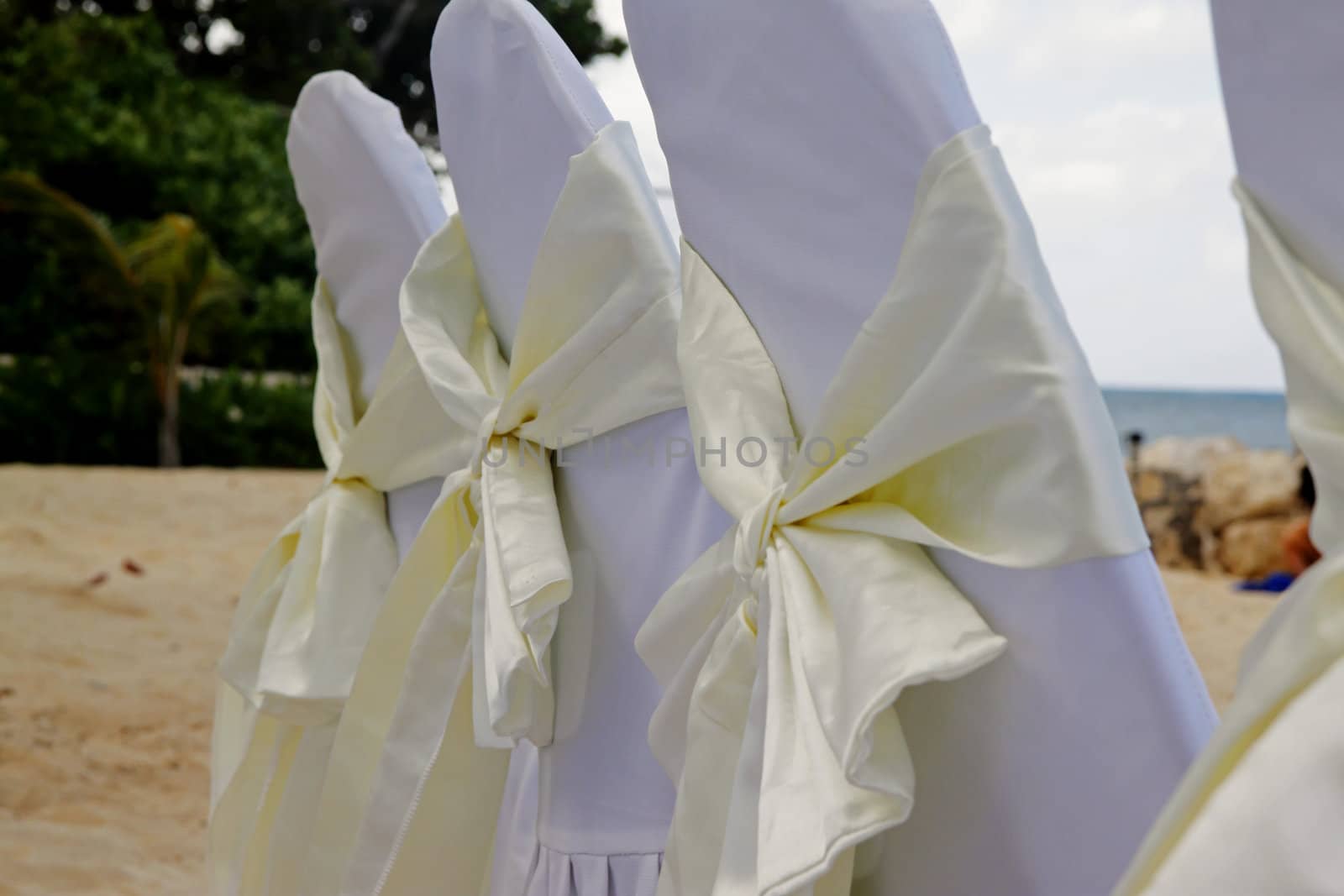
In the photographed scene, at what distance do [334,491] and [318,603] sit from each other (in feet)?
0.50

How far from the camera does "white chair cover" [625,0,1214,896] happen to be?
0.68 metres

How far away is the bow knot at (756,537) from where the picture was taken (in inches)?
33.0

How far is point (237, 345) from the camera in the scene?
33.5 feet

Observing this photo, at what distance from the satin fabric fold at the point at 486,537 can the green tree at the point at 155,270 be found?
6908mm

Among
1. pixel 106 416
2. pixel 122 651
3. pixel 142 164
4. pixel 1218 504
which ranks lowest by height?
pixel 122 651

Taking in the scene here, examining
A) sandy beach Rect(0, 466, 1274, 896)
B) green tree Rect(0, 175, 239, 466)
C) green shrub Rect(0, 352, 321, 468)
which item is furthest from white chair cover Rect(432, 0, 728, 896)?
green shrub Rect(0, 352, 321, 468)

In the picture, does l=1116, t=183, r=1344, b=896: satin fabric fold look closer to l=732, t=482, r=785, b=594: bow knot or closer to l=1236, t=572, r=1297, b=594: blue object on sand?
l=732, t=482, r=785, b=594: bow knot

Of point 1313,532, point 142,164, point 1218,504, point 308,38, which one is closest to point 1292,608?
point 1313,532

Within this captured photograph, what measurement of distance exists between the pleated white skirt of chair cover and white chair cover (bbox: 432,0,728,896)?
0.29m

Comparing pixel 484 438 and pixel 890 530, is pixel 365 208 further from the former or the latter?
pixel 890 530

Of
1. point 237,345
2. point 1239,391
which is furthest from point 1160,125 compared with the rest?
point 1239,391

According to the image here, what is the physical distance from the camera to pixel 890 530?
76 centimetres

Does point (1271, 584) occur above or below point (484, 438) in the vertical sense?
below

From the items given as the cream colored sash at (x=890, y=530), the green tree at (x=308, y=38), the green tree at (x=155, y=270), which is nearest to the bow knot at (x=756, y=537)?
the cream colored sash at (x=890, y=530)
